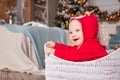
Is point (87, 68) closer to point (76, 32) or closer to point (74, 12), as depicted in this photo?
point (76, 32)

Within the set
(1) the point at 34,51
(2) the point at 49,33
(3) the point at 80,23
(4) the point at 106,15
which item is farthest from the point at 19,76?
(4) the point at 106,15

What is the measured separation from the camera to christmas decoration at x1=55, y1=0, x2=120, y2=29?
6.66 meters

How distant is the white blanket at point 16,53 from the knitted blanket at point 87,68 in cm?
252

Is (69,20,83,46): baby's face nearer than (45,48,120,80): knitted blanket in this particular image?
No

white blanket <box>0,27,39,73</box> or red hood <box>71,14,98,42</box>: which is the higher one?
red hood <box>71,14,98,42</box>

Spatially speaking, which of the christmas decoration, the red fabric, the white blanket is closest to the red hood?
the red fabric

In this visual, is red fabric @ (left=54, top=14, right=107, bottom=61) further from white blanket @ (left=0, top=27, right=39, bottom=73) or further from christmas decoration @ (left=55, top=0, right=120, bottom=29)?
christmas decoration @ (left=55, top=0, right=120, bottom=29)

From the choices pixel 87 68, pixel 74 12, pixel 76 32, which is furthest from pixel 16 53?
pixel 74 12

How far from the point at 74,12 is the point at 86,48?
19.0 ft

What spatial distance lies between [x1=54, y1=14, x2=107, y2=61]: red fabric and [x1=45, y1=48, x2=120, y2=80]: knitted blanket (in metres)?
0.04

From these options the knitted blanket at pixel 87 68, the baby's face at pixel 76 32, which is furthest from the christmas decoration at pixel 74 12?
the knitted blanket at pixel 87 68

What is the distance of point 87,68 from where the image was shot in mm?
994

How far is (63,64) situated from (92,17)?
0.23 m

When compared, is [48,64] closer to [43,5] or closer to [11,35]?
[11,35]
